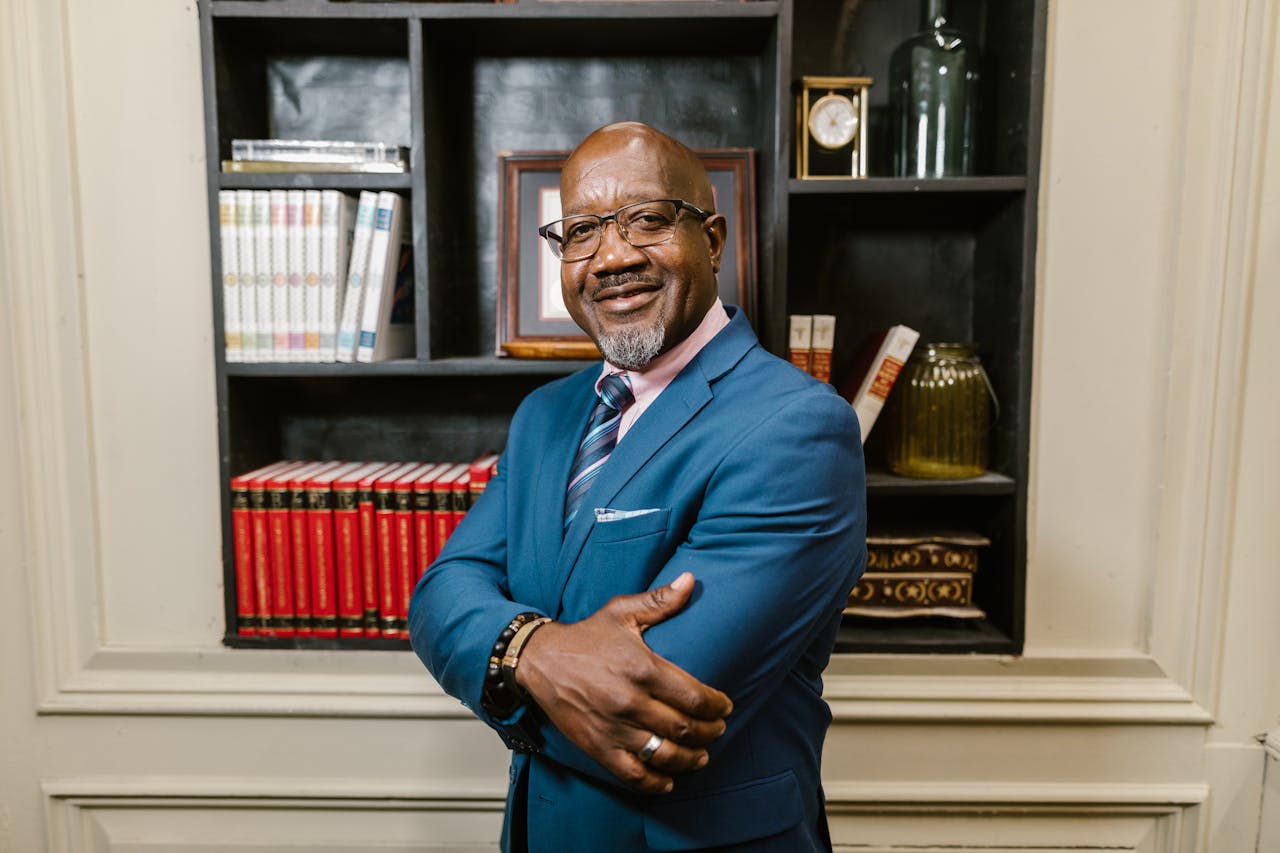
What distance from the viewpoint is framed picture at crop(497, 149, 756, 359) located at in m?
1.58

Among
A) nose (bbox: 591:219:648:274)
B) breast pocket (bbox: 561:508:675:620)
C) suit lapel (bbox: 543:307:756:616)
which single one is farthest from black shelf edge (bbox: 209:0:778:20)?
breast pocket (bbox: 561:508:675:620)

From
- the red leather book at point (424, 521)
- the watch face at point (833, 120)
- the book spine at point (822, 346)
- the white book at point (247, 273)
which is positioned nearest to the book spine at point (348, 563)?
the red leather book at point (424, 521)

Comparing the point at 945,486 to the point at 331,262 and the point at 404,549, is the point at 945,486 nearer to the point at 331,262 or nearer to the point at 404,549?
the point at 404,549

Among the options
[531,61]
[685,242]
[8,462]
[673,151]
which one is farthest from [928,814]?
[8,462]

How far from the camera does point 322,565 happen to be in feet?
5.23

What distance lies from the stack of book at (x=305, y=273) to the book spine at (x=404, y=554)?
29 centimetres

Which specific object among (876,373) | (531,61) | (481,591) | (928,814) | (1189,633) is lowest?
(928,814)

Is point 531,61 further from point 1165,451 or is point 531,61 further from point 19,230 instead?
point 1165,451

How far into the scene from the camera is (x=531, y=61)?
1737mm

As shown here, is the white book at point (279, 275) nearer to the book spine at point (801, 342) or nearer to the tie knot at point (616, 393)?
the tie knot at point (616, 393)

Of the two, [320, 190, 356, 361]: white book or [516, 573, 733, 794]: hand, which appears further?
[320, 190, 356, 361]: white book

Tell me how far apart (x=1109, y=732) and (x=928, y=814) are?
412 millimetres

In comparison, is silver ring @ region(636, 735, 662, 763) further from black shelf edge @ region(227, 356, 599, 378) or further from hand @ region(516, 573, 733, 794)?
black shelf edge @ region(227, 356, 599, 378)

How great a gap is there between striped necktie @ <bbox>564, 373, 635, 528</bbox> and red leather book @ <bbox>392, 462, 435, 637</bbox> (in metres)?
0.54
